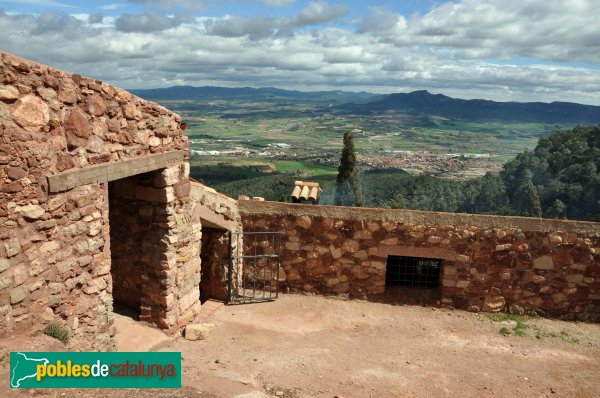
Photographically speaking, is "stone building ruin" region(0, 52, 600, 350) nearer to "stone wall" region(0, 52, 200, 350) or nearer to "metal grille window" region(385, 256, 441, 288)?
"stone wall" region(0, 52, 200, 350)

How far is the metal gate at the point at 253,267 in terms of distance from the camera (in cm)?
895

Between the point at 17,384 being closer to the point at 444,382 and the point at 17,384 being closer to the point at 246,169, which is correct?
the point at 444,382

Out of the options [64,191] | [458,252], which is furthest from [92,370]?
[458,252]

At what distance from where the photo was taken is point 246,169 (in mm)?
59438

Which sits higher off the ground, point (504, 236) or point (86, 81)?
point (86, 81)

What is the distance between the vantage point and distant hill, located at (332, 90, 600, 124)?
128500mm

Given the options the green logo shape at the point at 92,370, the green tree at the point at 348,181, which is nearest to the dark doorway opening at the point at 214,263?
the green logo shape at the point at 92,370

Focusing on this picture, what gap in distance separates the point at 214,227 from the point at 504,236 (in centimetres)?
570

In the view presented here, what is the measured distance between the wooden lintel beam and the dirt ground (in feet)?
7.54

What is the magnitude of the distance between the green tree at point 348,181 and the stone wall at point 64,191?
→ 18.7 meters

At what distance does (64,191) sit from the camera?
184 inches

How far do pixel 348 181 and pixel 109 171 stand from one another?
21.2 m

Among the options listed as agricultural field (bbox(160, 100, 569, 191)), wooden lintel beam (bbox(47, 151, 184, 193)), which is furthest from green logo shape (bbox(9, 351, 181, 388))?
agricultural field (bbox(160, 100, 569, 191))

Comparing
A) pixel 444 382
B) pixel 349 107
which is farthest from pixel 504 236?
pixel 349 107
